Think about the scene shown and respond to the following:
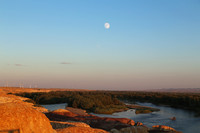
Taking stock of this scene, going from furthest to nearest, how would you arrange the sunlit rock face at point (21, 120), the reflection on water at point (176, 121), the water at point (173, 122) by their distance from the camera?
the water at point (173, 122) → the reflection on water at point (176, 121) → the sunlit rock face at point (21, 120)

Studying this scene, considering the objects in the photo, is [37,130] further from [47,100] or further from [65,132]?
[47,100]

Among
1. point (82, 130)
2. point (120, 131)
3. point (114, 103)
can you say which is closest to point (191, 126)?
point (120, 131)

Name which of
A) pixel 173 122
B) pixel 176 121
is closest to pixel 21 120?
pixel 173 122

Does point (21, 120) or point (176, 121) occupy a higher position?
point (21, 120)

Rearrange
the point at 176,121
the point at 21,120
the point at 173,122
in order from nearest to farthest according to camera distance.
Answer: the point at 21,120, the point at 173,122, the point at 176,121

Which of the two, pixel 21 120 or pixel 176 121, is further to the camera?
pixel 176 121

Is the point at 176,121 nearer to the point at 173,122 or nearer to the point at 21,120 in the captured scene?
the point at 173,122

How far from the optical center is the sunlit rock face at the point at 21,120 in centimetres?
686

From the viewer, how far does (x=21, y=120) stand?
23.3 feet

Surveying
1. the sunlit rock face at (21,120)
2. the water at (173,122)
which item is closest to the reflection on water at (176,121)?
the water at (173,122)

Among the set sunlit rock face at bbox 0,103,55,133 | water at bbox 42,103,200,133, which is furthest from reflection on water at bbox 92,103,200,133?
sunlit rock face at bbox 0,103,55,133

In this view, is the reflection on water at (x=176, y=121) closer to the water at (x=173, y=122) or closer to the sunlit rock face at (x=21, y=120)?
the water at (x=173, y=122)

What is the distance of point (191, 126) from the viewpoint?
2786 cm

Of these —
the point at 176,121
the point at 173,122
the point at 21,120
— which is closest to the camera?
the point at 21,120
